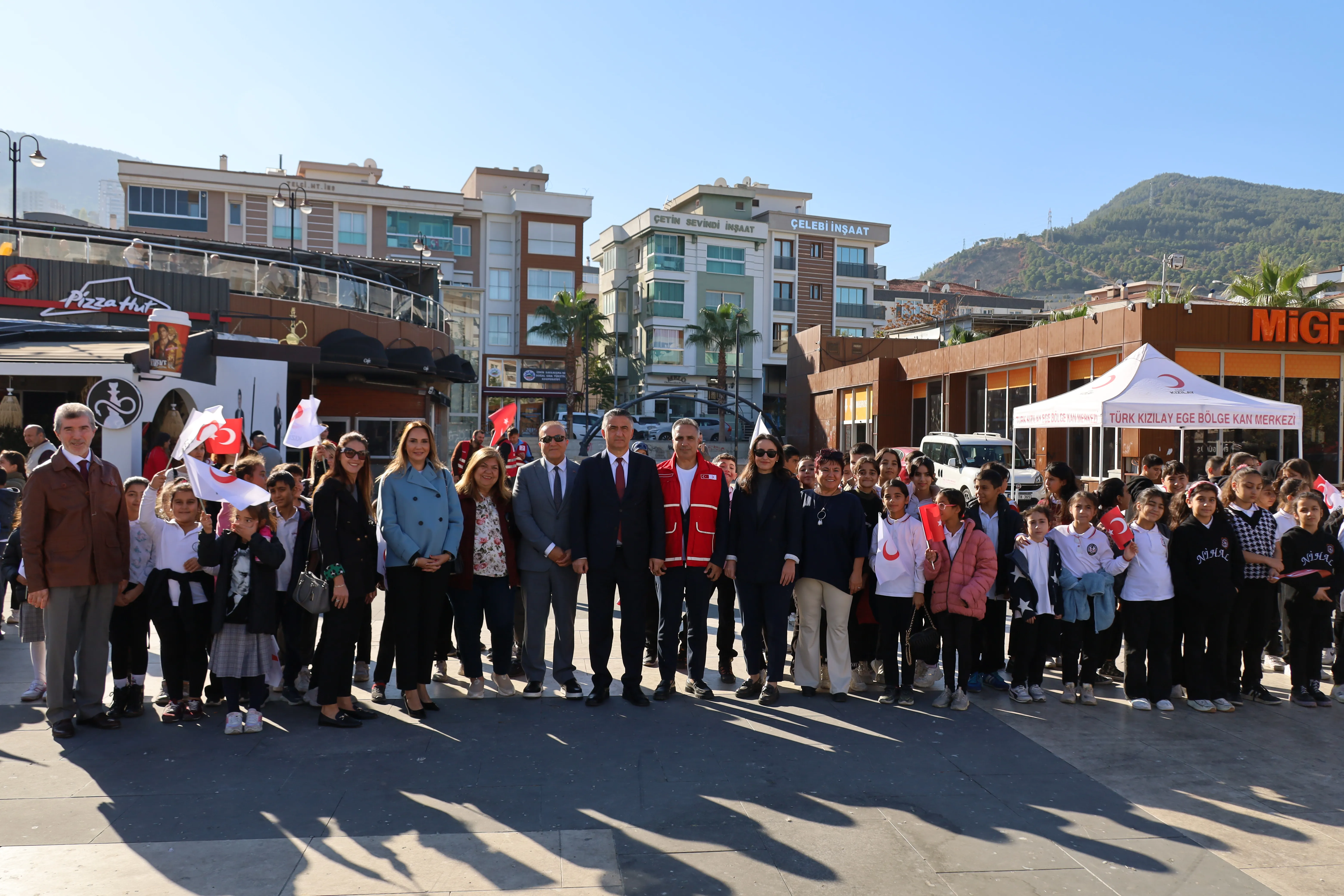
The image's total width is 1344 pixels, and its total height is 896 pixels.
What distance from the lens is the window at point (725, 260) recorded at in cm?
6356

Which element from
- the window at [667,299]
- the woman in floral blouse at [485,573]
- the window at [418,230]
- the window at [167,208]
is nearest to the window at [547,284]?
the window at [418,230]

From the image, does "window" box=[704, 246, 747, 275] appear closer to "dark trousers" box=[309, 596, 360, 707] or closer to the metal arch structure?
the metal arch structure

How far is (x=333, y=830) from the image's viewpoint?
15.0 feet

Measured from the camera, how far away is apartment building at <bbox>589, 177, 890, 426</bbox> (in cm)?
6266

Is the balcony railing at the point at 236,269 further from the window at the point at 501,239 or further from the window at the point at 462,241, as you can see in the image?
the window at the point at 501,239

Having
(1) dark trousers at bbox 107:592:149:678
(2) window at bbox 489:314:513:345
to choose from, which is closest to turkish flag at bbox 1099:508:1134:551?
(1) dark trousers at bbox 107:592:149:678

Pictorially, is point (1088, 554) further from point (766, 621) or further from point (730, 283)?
point (730, 283)

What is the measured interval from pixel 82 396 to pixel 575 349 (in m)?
42.8

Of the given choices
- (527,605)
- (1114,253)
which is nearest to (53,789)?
(527,605)

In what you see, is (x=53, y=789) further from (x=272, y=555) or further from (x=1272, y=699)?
(x=1272, y=699)

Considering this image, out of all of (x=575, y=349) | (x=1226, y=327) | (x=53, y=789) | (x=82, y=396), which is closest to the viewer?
(x=53, y=789)

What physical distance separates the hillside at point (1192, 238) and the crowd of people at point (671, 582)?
14192 centimetres

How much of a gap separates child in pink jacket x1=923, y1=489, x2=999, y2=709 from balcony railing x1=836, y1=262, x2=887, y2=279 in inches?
2442

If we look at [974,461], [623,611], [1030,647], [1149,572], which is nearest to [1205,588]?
[1149,572]
